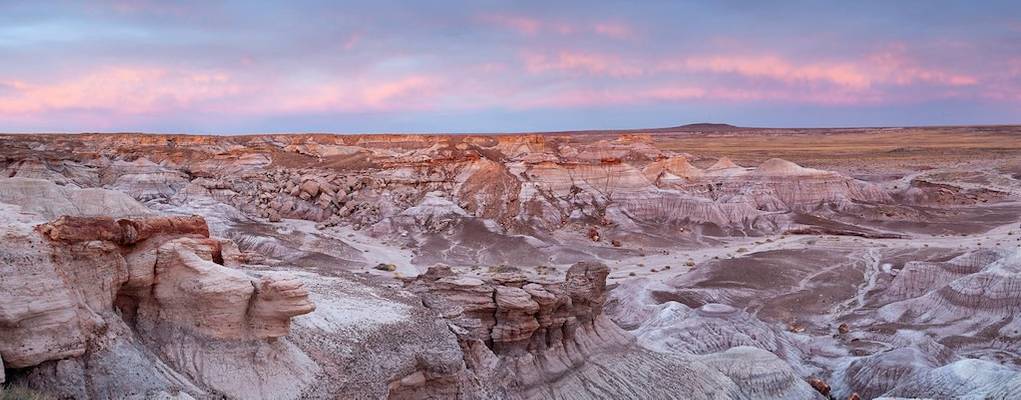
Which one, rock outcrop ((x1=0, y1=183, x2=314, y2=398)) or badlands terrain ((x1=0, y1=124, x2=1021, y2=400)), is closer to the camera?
rock outcrop ((x1=0, y1=183, x2=314, y2=398))

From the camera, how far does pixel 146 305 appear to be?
10.6m

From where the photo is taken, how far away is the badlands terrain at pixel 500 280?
1002 cm

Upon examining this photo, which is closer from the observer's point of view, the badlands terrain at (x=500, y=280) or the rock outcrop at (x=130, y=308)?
the rock outcrop at (x=130, y=308)

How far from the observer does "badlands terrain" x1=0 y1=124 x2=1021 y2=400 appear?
10.0 metres

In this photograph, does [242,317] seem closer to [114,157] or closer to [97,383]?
[97,383]

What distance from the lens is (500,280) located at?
53.8 feet

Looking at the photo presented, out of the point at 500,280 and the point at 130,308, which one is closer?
the point at 130,308

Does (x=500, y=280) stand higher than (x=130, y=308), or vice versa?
(x=130, y=308)

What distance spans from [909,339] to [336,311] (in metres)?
20.0

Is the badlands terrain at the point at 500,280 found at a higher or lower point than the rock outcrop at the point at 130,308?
lower

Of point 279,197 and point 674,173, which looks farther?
point 674,173

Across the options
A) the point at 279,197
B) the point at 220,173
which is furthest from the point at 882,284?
the point at 220,173

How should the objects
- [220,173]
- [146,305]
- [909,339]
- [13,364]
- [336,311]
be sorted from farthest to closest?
[220,173], [909,339], [336,311], [146,305], [13,364]

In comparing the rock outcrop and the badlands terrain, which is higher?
the rock outcrop
